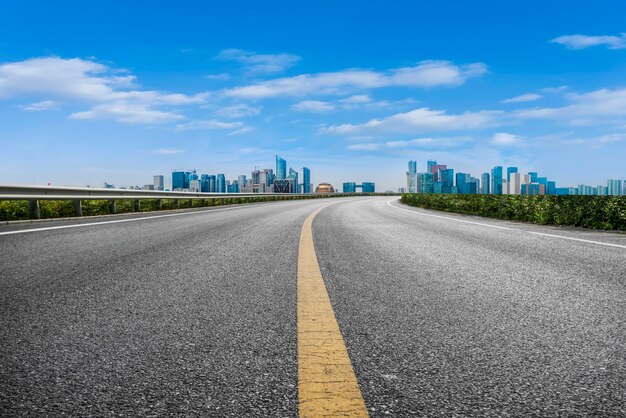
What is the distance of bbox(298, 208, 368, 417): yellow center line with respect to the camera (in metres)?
1.66

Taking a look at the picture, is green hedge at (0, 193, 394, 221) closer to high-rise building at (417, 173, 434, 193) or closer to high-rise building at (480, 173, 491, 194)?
high-rise building at (480, 173, 491, 194)

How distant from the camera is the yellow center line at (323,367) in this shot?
166 cm

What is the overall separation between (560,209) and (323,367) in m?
13.1

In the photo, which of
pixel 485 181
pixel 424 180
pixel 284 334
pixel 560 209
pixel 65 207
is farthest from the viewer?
pixel 424 180

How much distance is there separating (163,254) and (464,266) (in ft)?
11.4

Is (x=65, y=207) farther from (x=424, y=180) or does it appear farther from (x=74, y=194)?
(x=424, y=180)

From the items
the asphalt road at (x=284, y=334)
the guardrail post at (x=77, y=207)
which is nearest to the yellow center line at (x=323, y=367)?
the asphalt road at (x=284, y=334)

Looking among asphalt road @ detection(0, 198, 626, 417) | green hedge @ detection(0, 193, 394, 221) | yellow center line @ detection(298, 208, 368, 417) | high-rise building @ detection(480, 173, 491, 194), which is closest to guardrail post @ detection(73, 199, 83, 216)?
green hedge @ detection(0, 193, 394, 221)

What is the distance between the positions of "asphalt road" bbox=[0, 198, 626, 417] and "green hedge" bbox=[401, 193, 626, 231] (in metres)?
7.28

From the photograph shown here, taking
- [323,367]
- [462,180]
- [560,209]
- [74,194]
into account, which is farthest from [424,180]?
[323,367]

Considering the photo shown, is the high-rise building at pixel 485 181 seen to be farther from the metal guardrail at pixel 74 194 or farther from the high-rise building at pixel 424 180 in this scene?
the metal guardrail at pixel 74 194

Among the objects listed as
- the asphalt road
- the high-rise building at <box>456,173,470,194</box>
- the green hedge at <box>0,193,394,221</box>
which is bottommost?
the asphalt road

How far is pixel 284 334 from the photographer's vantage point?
98.7 inches

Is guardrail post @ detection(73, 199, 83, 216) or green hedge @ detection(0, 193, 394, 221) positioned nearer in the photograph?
green hedge @ detection(0, 193, 394, 221)
